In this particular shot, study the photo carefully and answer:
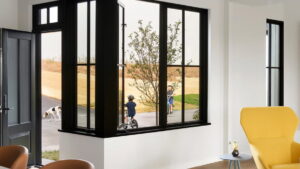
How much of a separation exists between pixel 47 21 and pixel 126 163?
95.3 inches

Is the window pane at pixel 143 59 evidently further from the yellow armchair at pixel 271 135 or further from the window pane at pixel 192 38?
the yellow armchair at pixel 271 135

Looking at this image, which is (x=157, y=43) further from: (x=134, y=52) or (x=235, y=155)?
(x=235, y=155)

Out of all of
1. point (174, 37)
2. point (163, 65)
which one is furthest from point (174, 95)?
point (174, 37)

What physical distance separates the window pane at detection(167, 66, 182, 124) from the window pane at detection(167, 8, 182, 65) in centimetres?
14

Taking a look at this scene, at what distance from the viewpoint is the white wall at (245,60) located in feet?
22.6

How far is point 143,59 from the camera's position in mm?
5867

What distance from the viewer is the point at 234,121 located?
6961 mm

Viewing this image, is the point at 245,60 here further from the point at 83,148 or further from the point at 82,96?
the point at 83,148

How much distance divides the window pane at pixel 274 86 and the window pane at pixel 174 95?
7.46 ft

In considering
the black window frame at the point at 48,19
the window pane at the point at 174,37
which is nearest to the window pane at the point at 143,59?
the window pane at the point at 174,37

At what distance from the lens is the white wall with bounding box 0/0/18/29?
6270 millimetres

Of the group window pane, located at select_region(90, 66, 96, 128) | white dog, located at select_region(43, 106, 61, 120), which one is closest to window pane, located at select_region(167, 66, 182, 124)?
window pane, located at select_region(90, 66, 96, 128)

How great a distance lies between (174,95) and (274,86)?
2471mm

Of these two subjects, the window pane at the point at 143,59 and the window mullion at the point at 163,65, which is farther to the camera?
the window mullion at the point at 163,65
